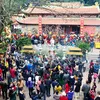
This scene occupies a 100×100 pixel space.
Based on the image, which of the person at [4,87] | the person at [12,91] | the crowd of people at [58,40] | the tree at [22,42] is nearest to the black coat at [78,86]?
the person at [12,91]

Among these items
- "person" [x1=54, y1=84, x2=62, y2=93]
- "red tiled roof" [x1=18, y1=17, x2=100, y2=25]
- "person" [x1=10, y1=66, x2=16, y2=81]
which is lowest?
"person" [x1=54, y1=84, x2=62, y2=93]

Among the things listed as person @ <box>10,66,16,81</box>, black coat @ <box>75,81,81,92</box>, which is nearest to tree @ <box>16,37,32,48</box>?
person @ <box>10,66,16,81</box>

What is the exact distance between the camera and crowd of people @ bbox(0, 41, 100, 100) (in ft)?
51.9

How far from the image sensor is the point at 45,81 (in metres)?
17.0

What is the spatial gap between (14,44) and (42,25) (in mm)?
11758

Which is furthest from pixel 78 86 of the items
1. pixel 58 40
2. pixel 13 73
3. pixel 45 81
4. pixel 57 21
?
pixel 57 21

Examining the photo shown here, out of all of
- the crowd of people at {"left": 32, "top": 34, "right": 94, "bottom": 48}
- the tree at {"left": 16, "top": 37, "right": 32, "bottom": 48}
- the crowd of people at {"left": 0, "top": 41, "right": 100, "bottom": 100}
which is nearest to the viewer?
the crowd of people at {"left": 0, "top": 41, "right": 100, "bottom": 100}

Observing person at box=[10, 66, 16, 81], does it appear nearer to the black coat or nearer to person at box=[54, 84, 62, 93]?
person at box=[54, 84, 62, 93]

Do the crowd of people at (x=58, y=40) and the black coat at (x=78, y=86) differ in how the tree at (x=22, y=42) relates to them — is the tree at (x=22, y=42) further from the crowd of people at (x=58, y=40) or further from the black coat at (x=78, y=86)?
the black coat at (x=78, y=86)

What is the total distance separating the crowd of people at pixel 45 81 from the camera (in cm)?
1582

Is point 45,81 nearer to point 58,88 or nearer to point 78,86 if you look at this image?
point 58,88

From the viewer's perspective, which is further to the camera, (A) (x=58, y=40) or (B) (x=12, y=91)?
(A) (x=58, y=40)

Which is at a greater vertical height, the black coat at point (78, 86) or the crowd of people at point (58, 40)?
the crowd of people at point (58, 40)

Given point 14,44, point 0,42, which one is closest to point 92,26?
point 14,44
